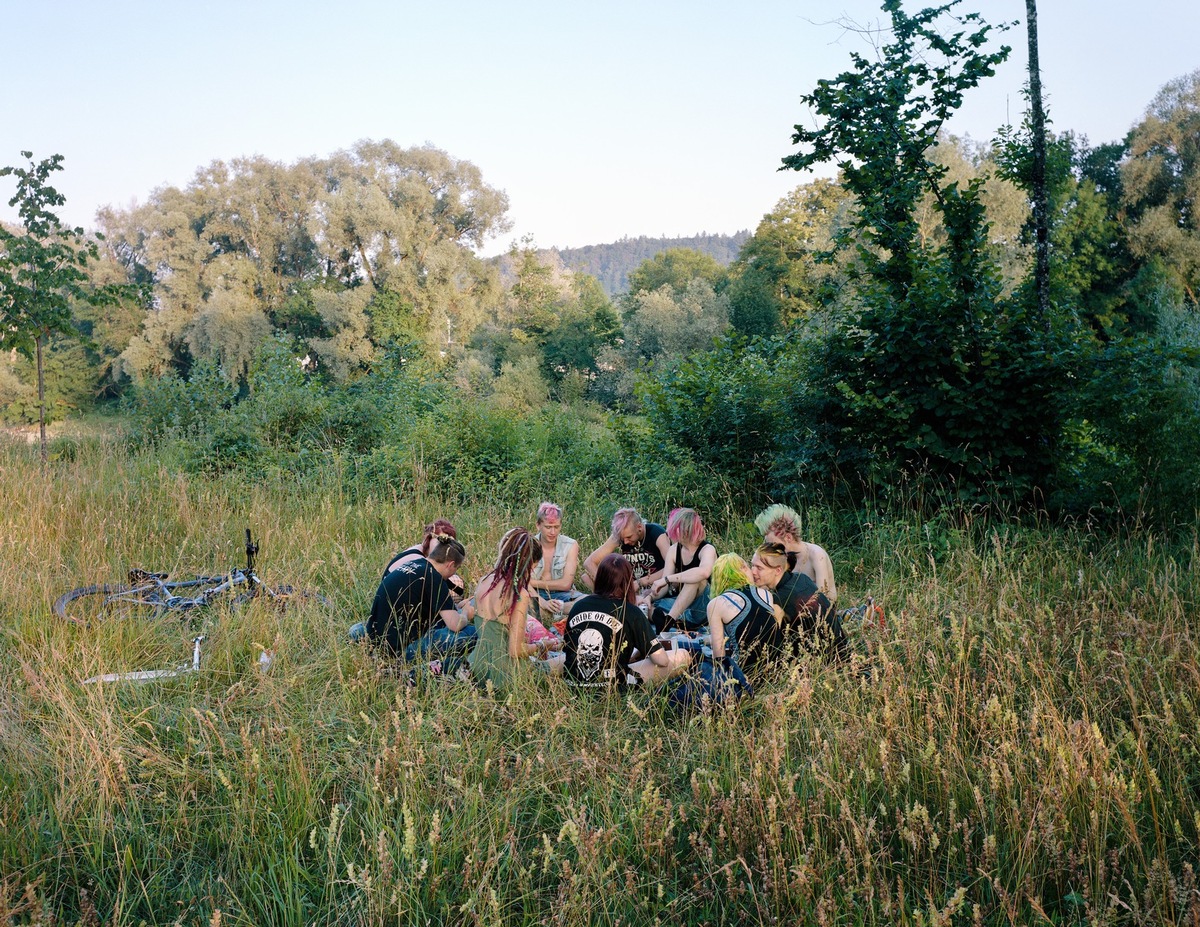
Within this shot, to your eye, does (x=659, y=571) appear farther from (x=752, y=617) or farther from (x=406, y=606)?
(x=406, y=606)

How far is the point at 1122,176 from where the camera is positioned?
30.6m

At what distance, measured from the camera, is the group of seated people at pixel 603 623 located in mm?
4500

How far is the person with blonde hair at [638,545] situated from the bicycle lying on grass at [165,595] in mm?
2255

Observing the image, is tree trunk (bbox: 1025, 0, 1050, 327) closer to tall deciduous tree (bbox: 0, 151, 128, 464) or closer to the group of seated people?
the group of seated people

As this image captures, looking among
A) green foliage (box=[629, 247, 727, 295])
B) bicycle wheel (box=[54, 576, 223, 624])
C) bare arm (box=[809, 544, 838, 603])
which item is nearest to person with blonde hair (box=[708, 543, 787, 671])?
bare arm (box=[809, 544, 838, 603])

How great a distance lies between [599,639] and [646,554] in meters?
2.41

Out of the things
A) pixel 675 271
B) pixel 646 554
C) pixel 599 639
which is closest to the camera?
pixel 599 639

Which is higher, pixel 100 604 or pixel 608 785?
pixel 100 604

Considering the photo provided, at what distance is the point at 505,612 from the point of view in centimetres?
470

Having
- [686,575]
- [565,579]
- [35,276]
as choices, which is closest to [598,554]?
[565,579]

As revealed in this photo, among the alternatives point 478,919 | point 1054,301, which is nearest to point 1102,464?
point 1054,301

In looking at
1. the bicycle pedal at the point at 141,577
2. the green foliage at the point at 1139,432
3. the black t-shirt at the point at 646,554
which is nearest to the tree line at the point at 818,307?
the green foliage at the point at 1139,432

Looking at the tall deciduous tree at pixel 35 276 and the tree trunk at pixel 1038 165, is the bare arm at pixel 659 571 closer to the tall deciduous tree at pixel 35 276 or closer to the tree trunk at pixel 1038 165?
the tree trunk at pixel 1038 165

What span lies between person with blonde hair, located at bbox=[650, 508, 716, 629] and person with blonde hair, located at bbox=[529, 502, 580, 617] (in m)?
0.66
